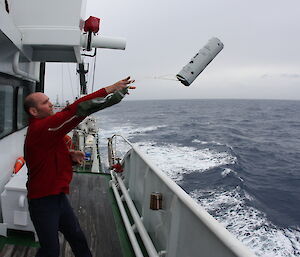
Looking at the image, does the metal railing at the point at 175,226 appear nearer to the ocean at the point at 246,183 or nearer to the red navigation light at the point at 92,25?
the red navigation light at the point at 92,25

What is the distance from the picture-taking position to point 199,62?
2641 mm

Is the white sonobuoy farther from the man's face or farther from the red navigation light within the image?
the red navigation light

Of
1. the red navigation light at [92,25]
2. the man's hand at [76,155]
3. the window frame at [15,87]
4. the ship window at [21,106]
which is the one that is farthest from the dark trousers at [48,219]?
the ship window at [21,106]

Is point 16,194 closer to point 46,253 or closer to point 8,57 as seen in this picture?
point 46,253

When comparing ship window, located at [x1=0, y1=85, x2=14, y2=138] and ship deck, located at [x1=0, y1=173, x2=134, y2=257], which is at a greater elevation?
ship window, located at [x1=0, y1=85, x2=14, y2=138]

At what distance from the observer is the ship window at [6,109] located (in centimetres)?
415

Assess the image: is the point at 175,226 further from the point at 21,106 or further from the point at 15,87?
the point at 21,106

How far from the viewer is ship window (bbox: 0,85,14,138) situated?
163 inches

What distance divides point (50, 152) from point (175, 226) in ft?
4.15

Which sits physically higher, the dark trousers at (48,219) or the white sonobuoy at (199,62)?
the white sonobuoy at (199,62)

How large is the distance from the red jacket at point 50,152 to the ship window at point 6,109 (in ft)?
8.08

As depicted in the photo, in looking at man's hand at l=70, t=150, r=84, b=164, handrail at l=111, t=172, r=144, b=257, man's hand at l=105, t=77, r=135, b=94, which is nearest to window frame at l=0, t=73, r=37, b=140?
handrail at l=111, t=172, r=144, b=257

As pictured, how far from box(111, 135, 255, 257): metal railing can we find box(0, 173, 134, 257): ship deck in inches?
7.3

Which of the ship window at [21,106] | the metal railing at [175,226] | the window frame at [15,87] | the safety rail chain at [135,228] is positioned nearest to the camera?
the metal railing at [175,226]
